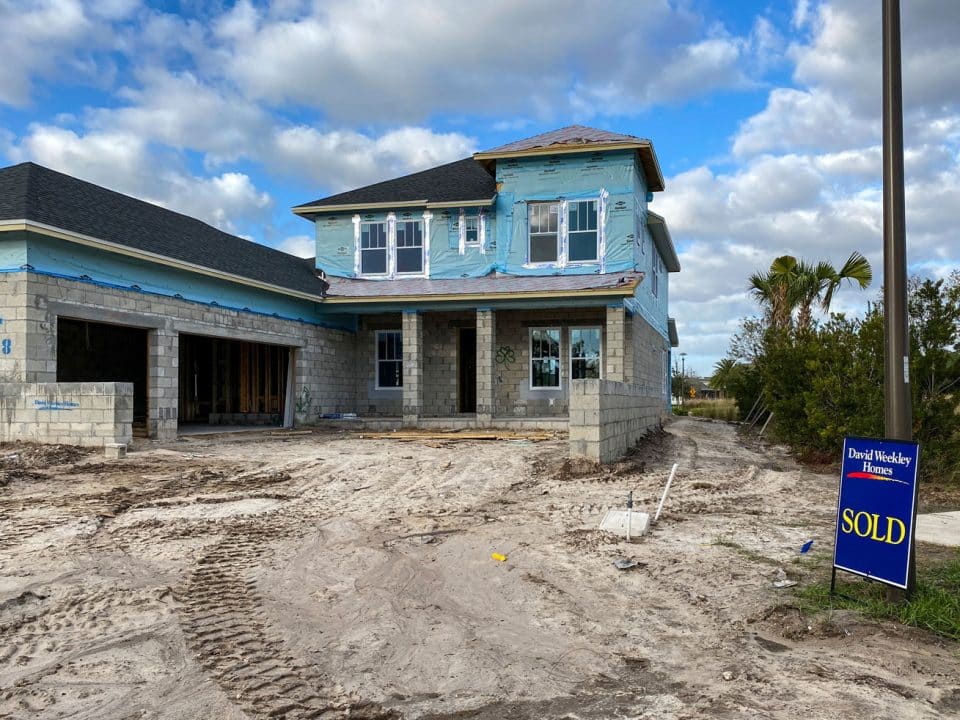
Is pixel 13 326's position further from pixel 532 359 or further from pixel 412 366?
pixel 532 359

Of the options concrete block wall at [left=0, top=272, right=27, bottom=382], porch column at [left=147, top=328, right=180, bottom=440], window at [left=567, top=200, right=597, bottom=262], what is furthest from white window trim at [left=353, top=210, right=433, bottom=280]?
concrete block wall at [left=0, top=272, right=27, bottom=382]

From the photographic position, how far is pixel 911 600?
559 cm

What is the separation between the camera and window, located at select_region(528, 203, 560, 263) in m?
21.4

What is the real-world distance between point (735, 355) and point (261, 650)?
3240cm

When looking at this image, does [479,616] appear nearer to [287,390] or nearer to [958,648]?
[958,648]

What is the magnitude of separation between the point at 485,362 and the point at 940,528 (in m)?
13.2

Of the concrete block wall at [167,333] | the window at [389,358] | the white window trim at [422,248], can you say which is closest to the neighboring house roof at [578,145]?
the white window trim at [422,248]

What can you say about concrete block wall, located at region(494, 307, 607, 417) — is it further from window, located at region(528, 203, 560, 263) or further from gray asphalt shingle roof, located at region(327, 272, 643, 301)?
window, located at region(528, 203, 560, 263)

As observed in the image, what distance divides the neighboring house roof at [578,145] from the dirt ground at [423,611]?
1204cm

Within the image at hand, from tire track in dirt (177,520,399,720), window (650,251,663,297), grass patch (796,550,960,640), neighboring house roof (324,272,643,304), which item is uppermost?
window (650,251,663,297)

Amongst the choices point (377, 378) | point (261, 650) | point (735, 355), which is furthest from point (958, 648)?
point (735, 355)

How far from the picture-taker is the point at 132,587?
6.08 meters

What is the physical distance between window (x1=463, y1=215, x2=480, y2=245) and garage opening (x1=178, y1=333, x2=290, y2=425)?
6.66m

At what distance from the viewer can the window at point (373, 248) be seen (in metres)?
23.2
